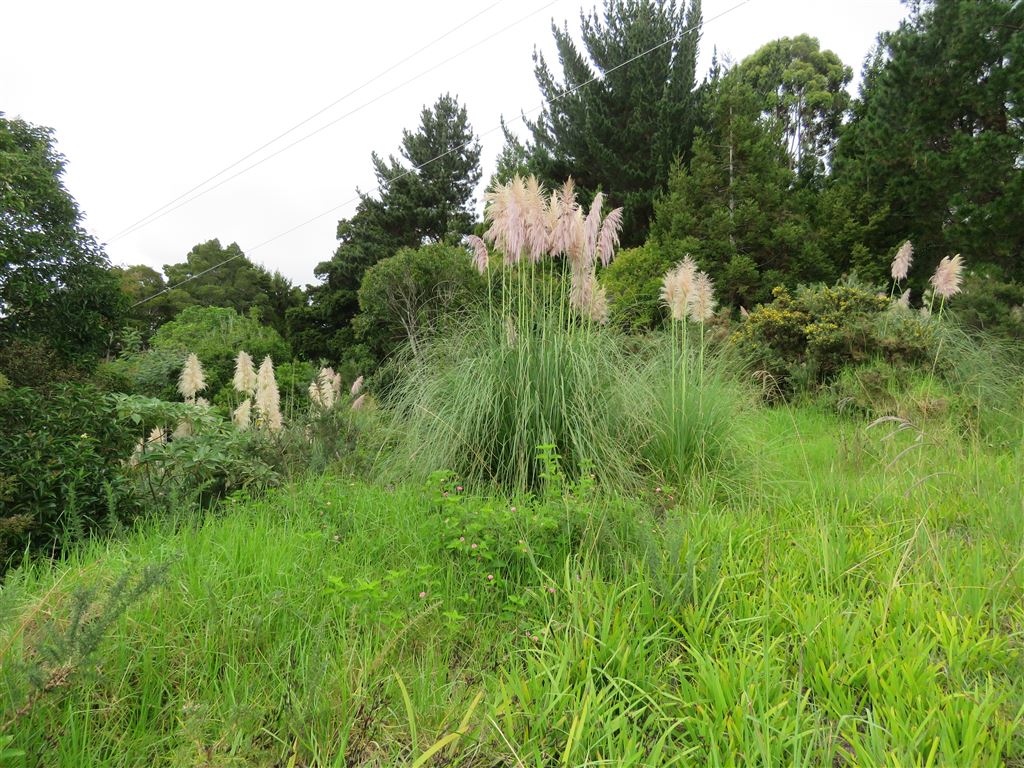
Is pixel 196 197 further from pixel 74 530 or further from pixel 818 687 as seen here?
pixel 818 687

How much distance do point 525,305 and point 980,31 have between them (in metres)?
14.0

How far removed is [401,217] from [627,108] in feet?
33.9

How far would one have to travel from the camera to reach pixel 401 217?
2273 centimetres

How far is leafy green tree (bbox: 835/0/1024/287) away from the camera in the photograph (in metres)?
10.8

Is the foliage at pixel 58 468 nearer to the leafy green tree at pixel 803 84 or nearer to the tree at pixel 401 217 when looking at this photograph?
the tree at pixel 401 217

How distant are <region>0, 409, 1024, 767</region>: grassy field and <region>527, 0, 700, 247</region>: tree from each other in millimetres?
15717

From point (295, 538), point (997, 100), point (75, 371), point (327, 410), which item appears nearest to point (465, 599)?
point (295, 538)

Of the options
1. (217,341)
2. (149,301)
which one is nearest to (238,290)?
(149,301)

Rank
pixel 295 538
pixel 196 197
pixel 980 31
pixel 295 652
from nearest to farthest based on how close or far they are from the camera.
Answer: pixel 295 652
pixel 295 538
pixel 980 31
pixel 196 197

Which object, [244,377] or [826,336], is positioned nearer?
[244,377]

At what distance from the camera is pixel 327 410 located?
443cm

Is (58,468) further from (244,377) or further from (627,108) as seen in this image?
(627,108)

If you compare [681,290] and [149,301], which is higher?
[149,301]

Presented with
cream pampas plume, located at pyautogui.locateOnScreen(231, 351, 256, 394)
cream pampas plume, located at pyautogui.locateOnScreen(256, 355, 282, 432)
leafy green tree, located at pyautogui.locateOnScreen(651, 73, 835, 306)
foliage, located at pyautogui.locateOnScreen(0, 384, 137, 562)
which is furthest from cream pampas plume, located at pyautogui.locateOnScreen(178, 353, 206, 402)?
leafy green tree, located at pyautogui.locateOnScreen(651, 73, 835, 306)
